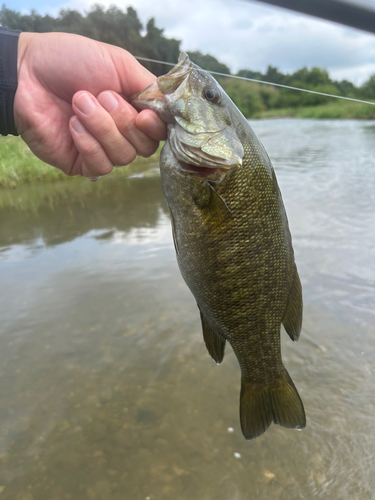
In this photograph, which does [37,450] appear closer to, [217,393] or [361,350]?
[217,393]

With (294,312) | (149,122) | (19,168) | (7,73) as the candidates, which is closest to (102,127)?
(149,122)

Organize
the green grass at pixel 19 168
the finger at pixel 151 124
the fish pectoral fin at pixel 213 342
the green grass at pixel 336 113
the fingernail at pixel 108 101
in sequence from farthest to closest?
the green grass at pixel 336 113
the green grass at pixel 19 168
the fish pectoral fin at pixel 213 342
the fingernail at pixel 108 101
the finger at pixel 151 124

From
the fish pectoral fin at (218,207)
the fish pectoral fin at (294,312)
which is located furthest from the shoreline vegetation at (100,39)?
the fish pectoral fin at (294,312)

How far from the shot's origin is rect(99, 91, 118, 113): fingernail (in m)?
1.83

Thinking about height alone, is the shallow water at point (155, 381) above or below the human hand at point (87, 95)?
below

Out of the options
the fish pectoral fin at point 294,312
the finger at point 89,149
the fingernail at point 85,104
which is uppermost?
the fingernail at point 85,104

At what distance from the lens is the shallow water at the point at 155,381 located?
215cm

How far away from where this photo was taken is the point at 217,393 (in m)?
2.72

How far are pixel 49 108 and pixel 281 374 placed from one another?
1999mm

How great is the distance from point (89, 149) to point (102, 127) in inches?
6.5

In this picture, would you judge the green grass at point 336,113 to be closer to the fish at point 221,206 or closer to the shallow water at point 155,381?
the shallow water at point 155,381

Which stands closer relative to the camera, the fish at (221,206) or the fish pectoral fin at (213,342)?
the fish at (221,206)

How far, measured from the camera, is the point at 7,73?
194 cm

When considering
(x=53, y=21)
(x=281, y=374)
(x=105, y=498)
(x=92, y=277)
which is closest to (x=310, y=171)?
(x=92, y=277)
